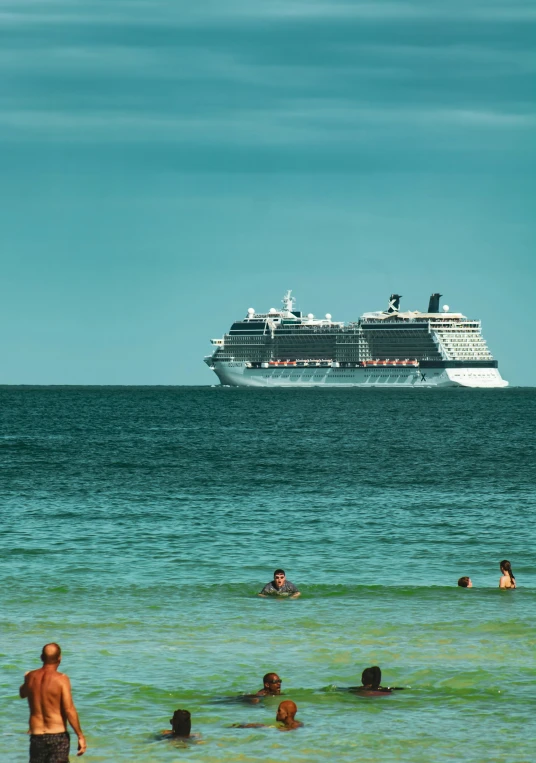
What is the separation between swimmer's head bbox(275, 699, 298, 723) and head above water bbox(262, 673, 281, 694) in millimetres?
992

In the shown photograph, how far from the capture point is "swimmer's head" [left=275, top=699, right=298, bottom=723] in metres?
15.2

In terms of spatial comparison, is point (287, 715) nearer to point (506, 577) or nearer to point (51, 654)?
point (51, 654)

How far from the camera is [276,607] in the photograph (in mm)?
22812

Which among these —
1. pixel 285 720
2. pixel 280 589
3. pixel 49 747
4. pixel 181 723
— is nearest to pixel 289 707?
pixel 285 720

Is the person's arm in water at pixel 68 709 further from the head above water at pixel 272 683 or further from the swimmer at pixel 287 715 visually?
the head above water at pixel 272 683

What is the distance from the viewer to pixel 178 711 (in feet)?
48.9

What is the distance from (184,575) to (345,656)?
8.04 m

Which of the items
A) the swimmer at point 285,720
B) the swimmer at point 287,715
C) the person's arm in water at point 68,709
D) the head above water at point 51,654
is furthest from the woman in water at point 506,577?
the head above water at point 51,654

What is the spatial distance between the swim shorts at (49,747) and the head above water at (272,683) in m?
5.24

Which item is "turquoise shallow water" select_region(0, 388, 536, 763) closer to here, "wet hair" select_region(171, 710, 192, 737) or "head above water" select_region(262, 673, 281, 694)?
"head above water" select_region(262, 673, 281, 694)

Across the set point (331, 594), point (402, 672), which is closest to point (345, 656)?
point (402, 672)

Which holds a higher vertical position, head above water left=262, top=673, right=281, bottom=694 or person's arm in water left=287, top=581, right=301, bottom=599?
person's arm in water left=287, top=581, right=301, bottom=599

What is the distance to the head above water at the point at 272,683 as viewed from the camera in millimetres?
16281

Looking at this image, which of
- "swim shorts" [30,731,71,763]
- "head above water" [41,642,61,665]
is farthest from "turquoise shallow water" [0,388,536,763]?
"head above water" [41,642,61,665]
